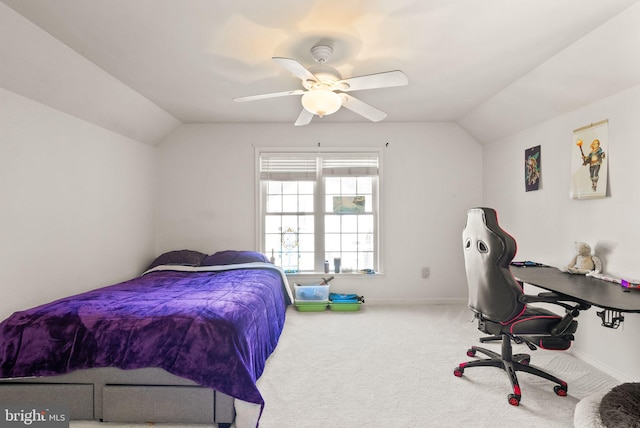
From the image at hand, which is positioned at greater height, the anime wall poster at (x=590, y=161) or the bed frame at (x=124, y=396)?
the anime wall poster at (x=590, y=161)

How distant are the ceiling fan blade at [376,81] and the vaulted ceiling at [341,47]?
0.31m

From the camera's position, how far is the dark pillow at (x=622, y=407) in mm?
1376

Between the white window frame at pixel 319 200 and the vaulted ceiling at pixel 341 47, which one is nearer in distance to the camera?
the vaulted ceiling at pixel 341 47

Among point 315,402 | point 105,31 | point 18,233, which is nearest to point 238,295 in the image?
point 315,402

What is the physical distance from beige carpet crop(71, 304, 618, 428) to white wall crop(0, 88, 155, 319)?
1.39 m

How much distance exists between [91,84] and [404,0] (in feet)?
8.62

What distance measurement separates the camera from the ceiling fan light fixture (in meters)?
2.45

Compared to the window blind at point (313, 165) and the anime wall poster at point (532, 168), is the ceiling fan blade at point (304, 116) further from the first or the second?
the anime wall poster at point (532, 168)

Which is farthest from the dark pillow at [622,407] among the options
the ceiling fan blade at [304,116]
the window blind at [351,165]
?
the window blind at [351,165]

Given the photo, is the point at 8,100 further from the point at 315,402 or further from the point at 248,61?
the point at 315,402

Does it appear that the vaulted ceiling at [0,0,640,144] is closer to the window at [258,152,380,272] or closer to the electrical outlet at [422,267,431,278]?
the window at [258,152,380,272]

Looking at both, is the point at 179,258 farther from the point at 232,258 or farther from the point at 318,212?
the point at 318,212

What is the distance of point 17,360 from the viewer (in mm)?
2025

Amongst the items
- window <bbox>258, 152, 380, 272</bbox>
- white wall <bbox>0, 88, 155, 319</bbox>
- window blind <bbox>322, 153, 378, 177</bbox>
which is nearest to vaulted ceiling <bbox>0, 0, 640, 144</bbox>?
white wall <bbox>0, 88, 155, 319</bbox>
